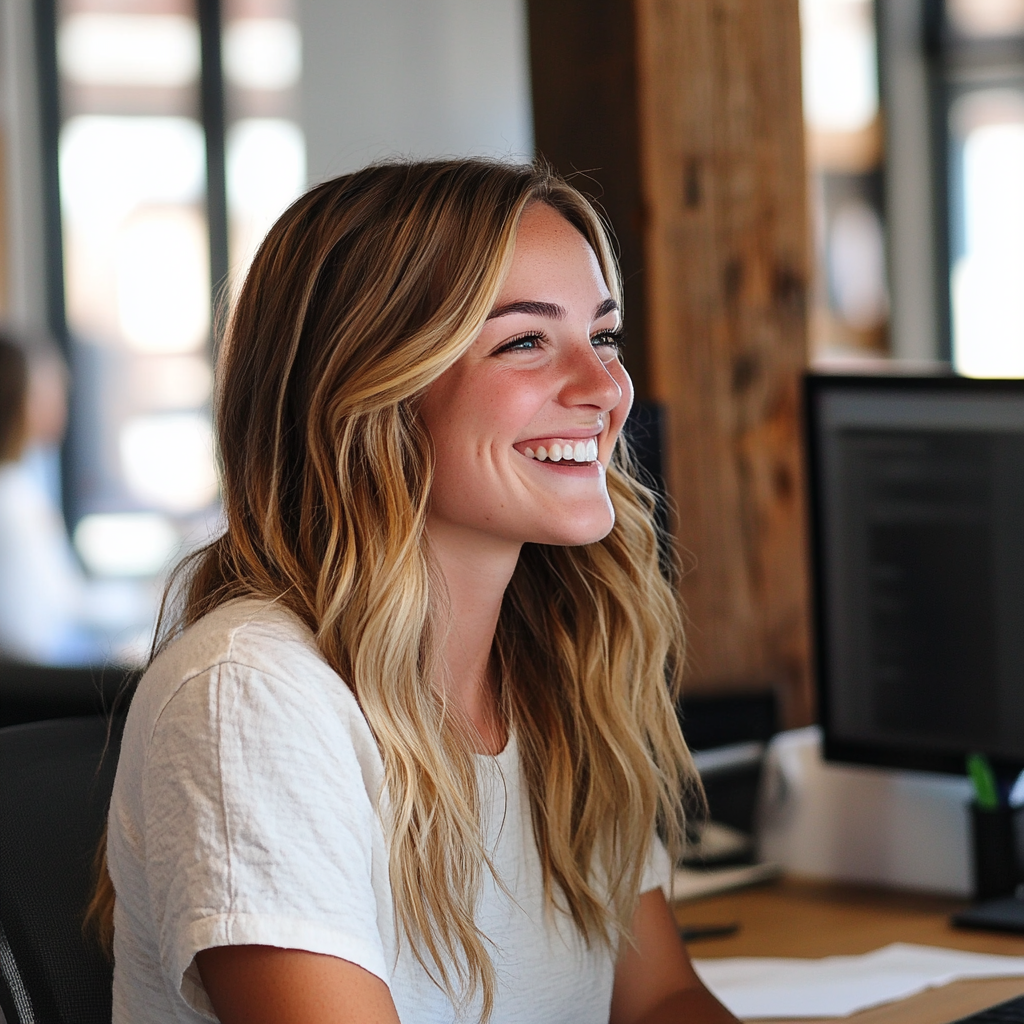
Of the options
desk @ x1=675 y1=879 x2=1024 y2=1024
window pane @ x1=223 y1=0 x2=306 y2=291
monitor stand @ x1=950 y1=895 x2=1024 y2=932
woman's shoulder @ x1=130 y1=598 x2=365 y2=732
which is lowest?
desk @ x1=675 y1=879 x2=1024 y2=1024

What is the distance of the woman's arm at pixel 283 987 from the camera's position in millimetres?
948

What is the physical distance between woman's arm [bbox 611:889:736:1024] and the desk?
0.13 meters

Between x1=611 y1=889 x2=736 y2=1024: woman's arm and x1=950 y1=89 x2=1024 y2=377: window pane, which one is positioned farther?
x1=950 y1=89 x2=1024 y2=377: window pane

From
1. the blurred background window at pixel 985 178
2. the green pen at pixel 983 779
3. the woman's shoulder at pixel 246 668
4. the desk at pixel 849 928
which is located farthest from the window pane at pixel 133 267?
the woman's shoulder at pixel 246 668

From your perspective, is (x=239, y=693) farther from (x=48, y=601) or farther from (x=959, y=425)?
(x=48, y=601)

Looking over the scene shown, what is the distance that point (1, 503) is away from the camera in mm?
4176

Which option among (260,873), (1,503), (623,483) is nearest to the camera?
(260,873)

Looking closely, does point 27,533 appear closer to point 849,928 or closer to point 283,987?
point 849,928

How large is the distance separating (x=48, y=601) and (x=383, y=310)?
3473mm

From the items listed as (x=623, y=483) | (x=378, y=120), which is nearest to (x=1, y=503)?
(x=378, y=120)

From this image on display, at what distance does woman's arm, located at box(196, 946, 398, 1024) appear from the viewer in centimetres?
95

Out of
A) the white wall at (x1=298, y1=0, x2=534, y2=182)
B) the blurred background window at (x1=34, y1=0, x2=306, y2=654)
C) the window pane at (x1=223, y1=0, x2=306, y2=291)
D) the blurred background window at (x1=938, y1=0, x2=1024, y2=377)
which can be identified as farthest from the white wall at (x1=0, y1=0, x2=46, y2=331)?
the blurred background window at (x1=938, y1=0, x2=1024, y2=377)

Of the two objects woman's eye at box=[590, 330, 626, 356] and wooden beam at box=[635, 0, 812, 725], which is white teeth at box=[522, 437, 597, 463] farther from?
wooden beam at box=[635, 0, 812, 725]

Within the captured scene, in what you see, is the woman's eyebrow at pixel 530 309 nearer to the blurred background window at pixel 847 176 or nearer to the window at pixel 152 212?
the blurred background window at pixel 847 176
